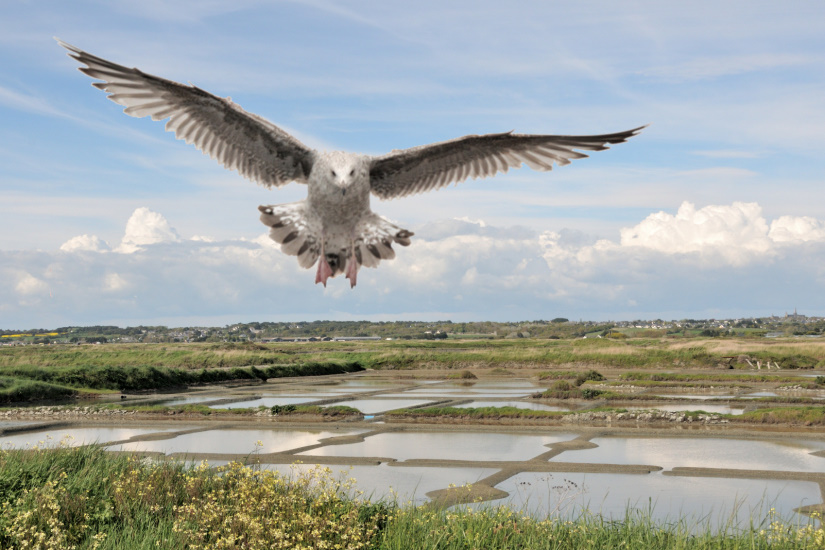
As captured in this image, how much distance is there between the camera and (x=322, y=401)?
99.3ft

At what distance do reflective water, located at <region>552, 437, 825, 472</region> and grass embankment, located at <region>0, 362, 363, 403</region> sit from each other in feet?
86.2

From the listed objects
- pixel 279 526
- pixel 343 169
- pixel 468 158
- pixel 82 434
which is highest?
pixel 468 158

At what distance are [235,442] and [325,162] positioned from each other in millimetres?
18772

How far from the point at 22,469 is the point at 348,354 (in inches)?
2297

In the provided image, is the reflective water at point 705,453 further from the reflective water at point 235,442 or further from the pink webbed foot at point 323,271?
the pink webbed foot at point 323,271

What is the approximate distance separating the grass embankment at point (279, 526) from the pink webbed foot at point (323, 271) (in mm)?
5479

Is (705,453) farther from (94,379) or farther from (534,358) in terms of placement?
(534,358)

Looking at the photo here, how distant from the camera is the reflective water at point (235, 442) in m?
18.5

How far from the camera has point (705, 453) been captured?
1722cm

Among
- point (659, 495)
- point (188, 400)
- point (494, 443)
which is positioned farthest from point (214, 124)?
point (188, 400)

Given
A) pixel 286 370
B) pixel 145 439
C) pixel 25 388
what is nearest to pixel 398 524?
pixel 145 439

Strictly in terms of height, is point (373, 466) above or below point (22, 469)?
below

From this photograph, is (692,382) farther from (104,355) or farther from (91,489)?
(104,355)

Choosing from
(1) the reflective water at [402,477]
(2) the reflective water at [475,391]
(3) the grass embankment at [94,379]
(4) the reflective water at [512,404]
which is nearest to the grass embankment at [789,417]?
(4) the reflective water at [512,404]
